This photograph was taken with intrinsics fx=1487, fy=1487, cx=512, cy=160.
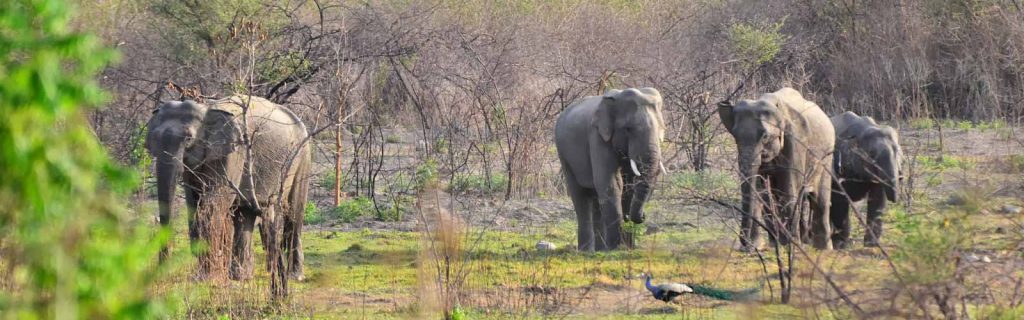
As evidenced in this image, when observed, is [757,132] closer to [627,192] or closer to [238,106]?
[627,192]

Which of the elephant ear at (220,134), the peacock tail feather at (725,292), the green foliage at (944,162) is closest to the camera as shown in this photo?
the peacock tail feather at (725,292)

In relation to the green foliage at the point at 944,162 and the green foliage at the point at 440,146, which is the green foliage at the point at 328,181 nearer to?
the green foliage at the point at 440,146

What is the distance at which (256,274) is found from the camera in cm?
1105

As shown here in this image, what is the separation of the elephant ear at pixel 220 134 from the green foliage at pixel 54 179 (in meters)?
7.77

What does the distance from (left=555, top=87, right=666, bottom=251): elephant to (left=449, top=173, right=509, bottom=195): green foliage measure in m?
2.81

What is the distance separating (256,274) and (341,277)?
0.66 metres

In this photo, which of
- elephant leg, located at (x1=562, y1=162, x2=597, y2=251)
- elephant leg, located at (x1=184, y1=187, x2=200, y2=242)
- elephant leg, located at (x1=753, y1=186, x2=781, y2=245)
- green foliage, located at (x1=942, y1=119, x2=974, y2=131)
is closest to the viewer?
elephant leg, located at (x1=753, y1=186, x2=781, y2=245)

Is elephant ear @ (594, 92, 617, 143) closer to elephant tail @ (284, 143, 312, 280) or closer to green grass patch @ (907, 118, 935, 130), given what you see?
elephant tail @ (284, 143, 312, 280)

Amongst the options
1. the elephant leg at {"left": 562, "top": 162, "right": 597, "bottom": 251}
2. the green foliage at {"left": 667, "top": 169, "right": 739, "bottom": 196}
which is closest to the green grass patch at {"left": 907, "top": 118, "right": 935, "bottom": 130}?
the green foliage at {"left": 667, "top": 169, "right": 739, "bottom": 196}

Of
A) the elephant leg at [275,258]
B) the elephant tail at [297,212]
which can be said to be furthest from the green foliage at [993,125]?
the elephant leg at [275,258]

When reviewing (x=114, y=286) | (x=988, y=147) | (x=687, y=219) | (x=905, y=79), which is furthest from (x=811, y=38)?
(x=114, y=286)

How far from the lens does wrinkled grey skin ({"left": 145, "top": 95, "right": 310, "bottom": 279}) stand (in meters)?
10.3

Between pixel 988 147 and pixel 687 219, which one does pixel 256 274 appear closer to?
pixel 687 219

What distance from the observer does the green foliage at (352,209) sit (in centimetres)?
1496
